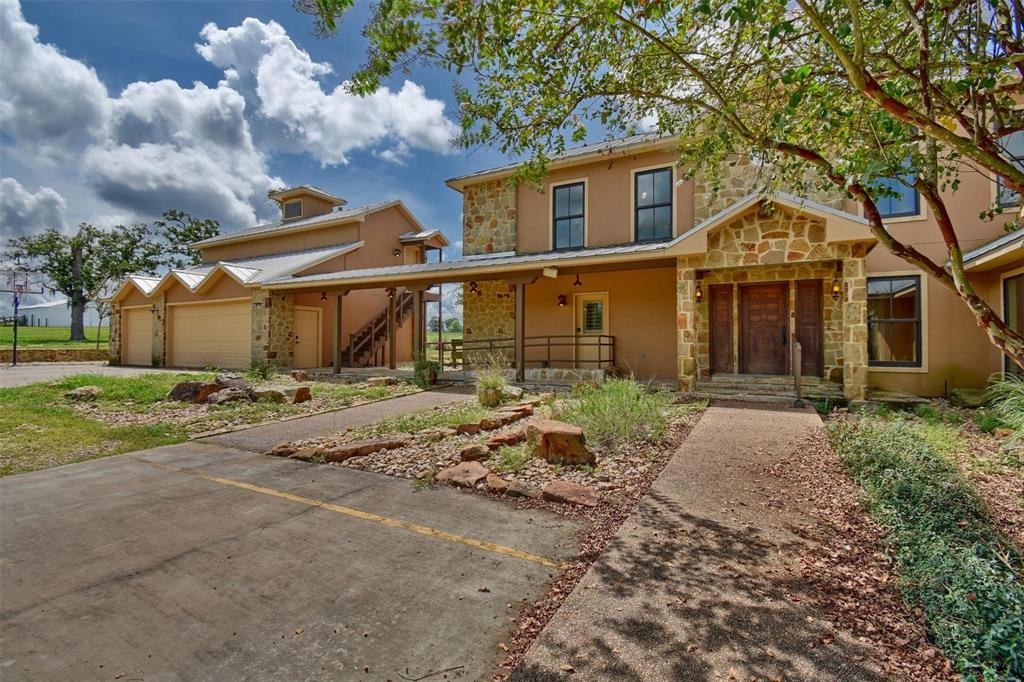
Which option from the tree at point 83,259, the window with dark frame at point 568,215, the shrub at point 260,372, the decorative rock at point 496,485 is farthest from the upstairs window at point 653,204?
the tree at point 83,259

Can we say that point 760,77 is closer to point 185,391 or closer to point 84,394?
point 185,391

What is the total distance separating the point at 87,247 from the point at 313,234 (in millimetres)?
24408

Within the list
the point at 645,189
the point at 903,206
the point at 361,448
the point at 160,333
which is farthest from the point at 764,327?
the point at 160,333

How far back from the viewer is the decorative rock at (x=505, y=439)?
5352 millimetres

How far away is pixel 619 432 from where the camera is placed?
561 cm

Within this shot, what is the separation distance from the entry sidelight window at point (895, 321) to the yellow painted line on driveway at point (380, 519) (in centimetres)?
1052

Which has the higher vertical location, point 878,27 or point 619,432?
point 878,27

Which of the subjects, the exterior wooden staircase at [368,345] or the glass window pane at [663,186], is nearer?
the glass window pane at [663,186]

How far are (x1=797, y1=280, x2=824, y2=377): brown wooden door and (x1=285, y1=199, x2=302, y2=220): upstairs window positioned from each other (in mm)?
20261

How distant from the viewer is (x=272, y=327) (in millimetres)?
15367

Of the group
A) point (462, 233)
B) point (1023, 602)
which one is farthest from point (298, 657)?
point (462, 233)

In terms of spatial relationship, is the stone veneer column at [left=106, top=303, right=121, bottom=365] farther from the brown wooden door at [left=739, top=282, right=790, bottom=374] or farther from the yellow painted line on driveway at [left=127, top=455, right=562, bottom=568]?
the brown wooden door at [left=739, top=282, right=790, bottom=374]

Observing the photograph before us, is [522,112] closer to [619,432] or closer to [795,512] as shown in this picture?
[619,432]

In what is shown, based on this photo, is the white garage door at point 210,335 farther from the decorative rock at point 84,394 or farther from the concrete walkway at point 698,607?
the concrete walkway at point 698,607
